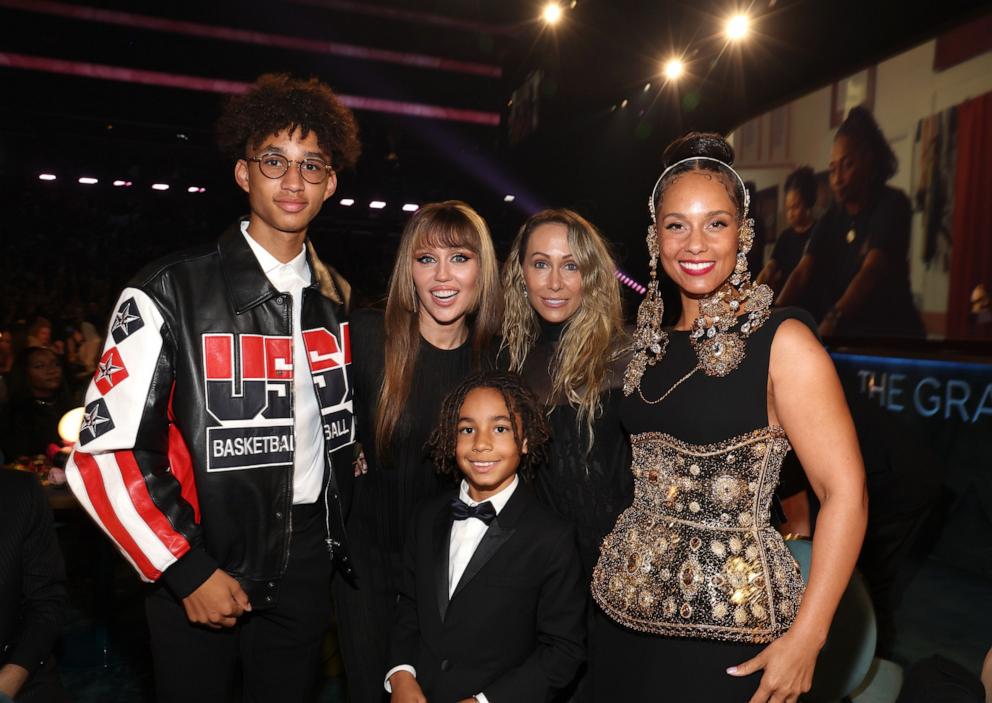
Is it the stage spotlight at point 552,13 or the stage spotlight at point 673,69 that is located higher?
the stage spotlight at point 552,13

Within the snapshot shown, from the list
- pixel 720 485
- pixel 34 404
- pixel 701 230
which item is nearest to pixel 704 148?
pixel 701 230

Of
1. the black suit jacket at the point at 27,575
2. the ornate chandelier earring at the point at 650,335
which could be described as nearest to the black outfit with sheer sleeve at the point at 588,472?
the ornate chandelier earring at the point at 650,335

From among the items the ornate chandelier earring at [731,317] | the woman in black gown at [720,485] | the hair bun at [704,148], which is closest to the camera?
the woman in black gown at [720,485]

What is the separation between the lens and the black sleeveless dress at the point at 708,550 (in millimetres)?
1510

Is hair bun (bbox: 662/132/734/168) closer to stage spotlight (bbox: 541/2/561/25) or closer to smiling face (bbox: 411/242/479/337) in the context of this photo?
smiling face (bbox: 411/242/479/337)

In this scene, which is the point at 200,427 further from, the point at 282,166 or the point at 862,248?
the point at 862,248

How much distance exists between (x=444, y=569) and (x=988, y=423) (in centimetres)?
445

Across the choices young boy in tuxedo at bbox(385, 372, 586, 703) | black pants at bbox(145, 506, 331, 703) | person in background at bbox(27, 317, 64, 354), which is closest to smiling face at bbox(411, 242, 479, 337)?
young boy in tuxedo at bbox(385, 372, 586, 703)

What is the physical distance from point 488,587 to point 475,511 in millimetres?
205

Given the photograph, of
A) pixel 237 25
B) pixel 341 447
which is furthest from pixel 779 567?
pixel 237 25

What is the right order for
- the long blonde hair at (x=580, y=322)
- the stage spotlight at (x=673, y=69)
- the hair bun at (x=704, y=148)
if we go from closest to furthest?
the hair bun at (x=704, y=148)
the long blonde hair at (x=580, y=322)
the stage spotlight at (x=673, y=69)

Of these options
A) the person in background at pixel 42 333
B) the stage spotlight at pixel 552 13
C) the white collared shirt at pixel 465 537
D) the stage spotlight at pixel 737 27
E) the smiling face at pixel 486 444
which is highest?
the stage spotlight at pixel 552 13

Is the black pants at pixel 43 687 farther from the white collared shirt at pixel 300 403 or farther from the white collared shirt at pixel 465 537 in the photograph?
the white collared shirt at pixel 465 537

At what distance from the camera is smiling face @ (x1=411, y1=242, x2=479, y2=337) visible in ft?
7.64
